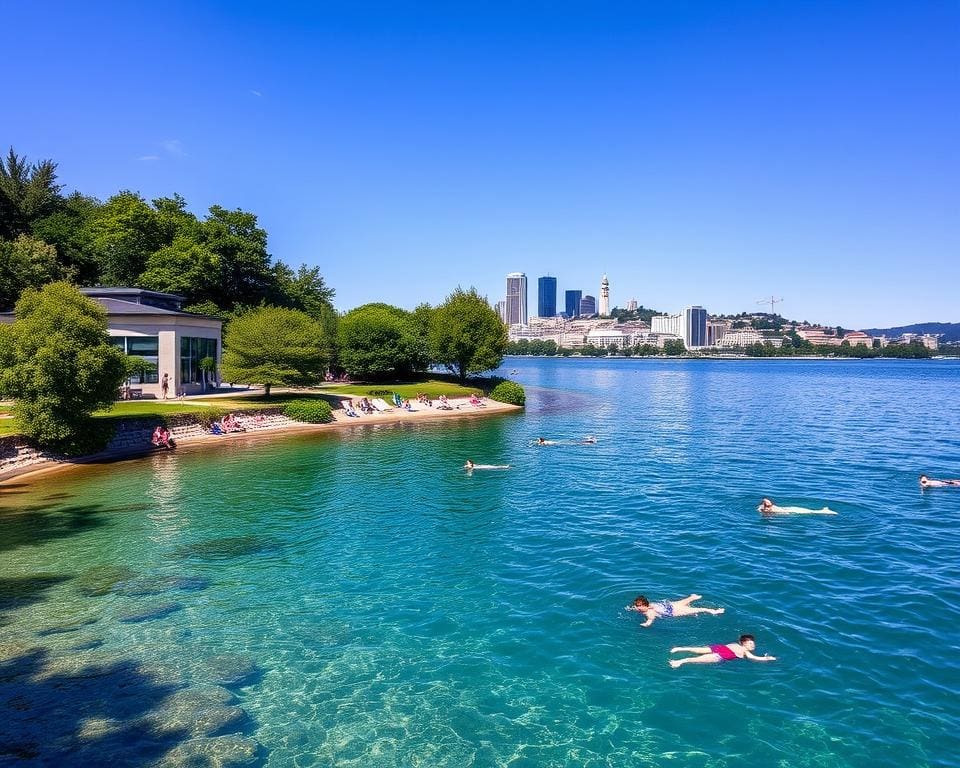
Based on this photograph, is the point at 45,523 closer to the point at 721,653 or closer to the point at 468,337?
the point at 721,653

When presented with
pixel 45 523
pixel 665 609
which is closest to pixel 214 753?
pixel 665 609

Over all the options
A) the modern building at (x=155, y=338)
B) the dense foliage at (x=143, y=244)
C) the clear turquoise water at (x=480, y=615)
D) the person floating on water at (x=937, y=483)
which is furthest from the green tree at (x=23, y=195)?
the person floating on water at (x=937, y=483)

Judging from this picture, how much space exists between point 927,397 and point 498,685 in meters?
93.6

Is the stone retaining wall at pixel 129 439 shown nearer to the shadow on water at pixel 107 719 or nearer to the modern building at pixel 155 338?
the modern building at pixel 155 338

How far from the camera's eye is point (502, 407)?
62969 millimetres

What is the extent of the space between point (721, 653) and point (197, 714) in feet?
34.1

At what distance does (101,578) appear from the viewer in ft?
56.5

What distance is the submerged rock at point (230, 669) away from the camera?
12133 millimetres

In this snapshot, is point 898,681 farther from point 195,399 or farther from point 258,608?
point 195,399

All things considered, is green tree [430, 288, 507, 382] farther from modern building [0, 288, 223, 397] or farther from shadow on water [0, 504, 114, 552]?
shadow on water [0, 504, 114, 552]

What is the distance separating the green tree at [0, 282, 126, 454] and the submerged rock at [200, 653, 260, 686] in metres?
23.1

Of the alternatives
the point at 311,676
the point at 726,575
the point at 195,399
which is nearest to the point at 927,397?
the point at 726,575

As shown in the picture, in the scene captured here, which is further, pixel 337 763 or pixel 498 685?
pixel 498 685

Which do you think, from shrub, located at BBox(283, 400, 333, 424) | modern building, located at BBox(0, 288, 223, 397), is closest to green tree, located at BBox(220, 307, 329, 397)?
shrub, located at BBox(283, 400, 333, 424)
